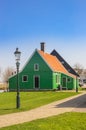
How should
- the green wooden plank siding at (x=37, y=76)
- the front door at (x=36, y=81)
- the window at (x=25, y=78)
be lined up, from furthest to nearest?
the window at (x=25, y=78), the front door at (x=36, y=81), the green wooden plank siding at (x=37, y=76)

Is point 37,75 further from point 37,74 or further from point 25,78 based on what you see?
point 25,78

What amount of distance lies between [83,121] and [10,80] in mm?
40179

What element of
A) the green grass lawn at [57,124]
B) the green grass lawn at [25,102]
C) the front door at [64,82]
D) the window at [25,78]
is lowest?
the green grass lawn at [57,124]

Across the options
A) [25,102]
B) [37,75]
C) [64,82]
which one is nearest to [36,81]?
[37,75]

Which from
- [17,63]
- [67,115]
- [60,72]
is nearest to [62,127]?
Result: [67,115]

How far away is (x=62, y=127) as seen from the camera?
13.5 meters

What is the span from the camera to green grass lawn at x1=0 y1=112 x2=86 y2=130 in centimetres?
1295

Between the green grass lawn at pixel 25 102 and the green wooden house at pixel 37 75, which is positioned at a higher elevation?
the green wooden house at pixel 37 75

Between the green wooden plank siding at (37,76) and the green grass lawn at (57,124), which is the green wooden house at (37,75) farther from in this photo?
the green grass lawn at (57,124)

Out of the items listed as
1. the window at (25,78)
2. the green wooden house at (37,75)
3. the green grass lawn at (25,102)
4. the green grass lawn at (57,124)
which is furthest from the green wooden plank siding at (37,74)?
the green grass lawn at (57,124)

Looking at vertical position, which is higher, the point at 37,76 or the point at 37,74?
the point at 37,74

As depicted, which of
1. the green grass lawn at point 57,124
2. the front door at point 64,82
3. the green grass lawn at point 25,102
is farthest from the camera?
the front door at point 64,82

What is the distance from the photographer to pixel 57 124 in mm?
13867

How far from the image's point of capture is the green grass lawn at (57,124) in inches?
510
